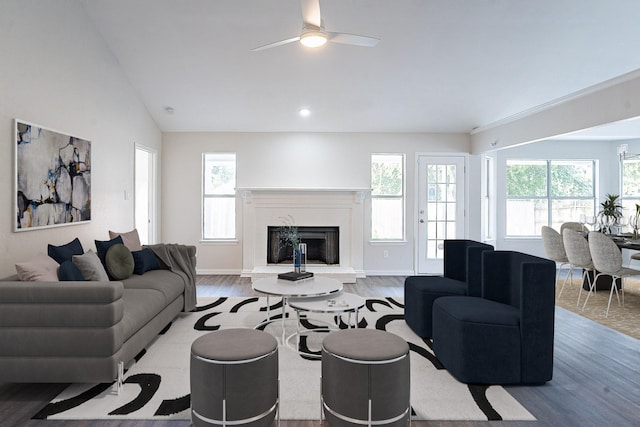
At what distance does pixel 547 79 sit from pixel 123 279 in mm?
5269

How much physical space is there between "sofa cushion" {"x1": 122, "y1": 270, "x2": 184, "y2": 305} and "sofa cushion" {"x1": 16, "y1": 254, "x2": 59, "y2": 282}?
0.77 meters

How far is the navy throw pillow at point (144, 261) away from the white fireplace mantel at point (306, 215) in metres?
2.29

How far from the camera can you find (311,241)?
6.86 metres

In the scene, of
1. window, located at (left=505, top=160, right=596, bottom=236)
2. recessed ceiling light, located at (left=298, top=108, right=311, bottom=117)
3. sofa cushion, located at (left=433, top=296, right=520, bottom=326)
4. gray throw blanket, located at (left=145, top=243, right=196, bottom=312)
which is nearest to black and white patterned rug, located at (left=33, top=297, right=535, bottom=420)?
sofa cushion, located at (left=433, top=296, right=520, bottom=326)

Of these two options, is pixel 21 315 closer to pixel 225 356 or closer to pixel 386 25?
pixel 225 356

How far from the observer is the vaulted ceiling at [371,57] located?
13.1ft

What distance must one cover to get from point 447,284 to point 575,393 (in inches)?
54.2

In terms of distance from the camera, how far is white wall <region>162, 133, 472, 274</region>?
6.81 meters

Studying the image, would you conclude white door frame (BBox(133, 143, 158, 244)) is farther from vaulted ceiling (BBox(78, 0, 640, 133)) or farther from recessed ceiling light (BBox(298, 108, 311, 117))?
recessed ceiling light (BBox(298, 108, 311, 117))

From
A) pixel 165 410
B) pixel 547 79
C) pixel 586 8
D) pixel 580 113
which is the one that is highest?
pixel 586 8

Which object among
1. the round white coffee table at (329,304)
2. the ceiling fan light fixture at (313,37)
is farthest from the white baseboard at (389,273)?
the ceiling fan light fixture at (313,37)

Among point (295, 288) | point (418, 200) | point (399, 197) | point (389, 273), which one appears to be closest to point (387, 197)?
point (399, 197)

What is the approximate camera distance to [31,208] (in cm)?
346

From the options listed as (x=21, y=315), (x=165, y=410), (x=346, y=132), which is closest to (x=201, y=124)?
(x=346, y=132)
